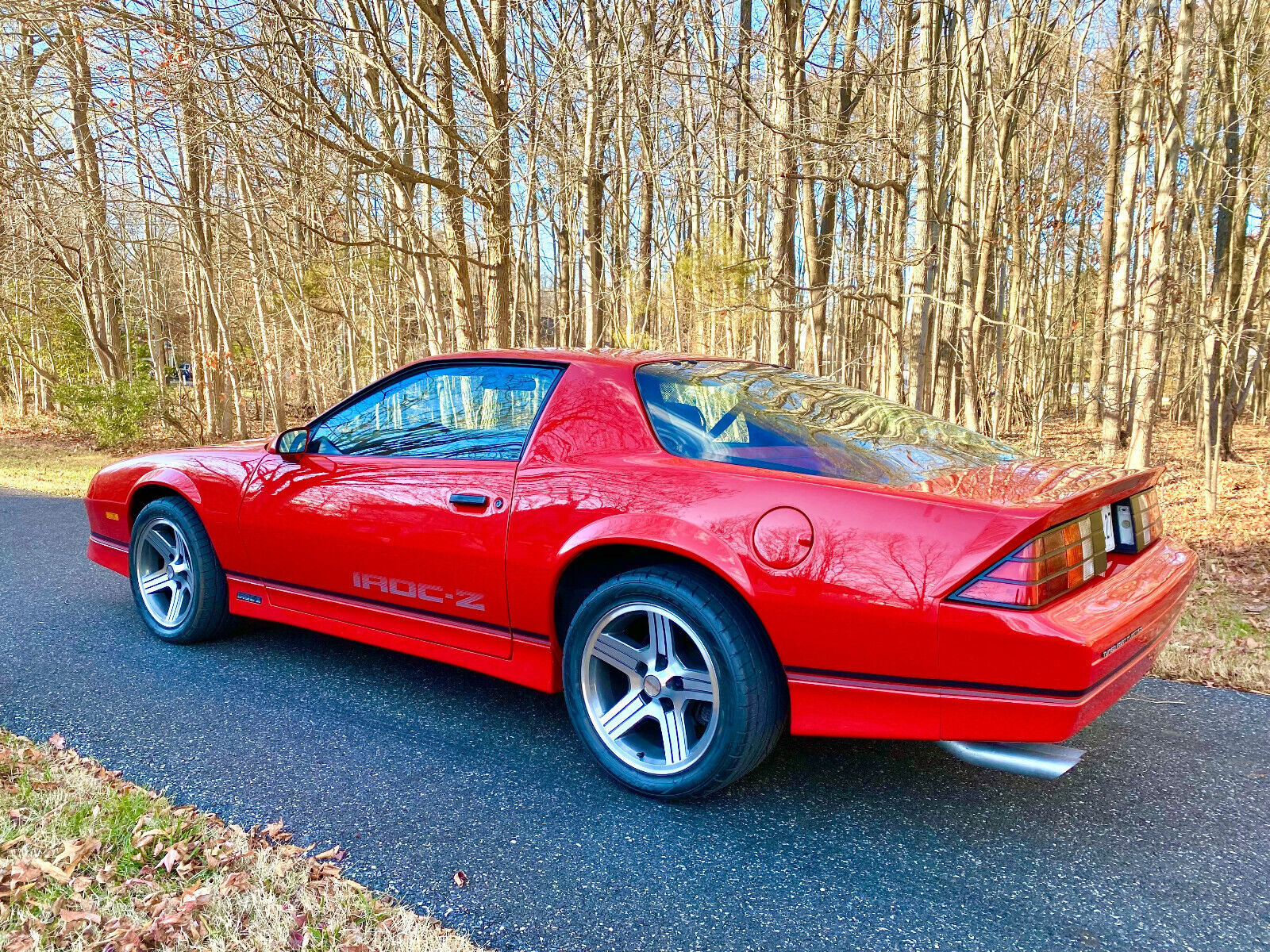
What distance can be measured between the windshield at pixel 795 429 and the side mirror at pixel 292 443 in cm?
163

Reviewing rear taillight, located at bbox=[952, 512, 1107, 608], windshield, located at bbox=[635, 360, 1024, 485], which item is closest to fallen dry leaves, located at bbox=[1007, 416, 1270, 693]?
windshield, located at bbox=[635, 360, 1024, 485]

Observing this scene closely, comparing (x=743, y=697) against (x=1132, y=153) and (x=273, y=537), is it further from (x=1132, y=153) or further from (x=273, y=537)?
(x=1132, y=153)

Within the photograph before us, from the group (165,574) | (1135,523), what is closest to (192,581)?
(165,574)

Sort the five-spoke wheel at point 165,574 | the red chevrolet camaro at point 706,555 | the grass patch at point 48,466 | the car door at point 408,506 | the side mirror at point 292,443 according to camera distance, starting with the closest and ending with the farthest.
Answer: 1. the red chevrolet camaro at point 706,555
2. the car door at point 408,506
3. the side mirror at point 292,443
4. the five-spoke wheel at point 165,574
5. the grass patch at point 48,466

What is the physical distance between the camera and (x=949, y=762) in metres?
2.80

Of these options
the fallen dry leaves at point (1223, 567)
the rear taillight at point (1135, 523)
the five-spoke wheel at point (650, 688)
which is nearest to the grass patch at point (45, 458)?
the five-spoke wheel at point (650, 688)

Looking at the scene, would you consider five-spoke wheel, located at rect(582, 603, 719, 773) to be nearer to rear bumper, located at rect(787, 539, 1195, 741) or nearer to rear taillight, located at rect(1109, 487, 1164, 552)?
rear bumper, located at rect(787, 539, 1195, 741)

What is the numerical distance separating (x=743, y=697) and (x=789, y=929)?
1.92ft

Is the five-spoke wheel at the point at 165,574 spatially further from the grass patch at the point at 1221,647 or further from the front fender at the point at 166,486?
the grass patch at the point at 1221,647

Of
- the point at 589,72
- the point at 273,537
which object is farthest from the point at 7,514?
the point at 589,72

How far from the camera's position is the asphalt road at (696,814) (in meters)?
1.96

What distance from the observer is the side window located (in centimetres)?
296

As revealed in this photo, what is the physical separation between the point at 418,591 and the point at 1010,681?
201 cm

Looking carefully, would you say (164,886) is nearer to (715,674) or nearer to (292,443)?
(715,674)
